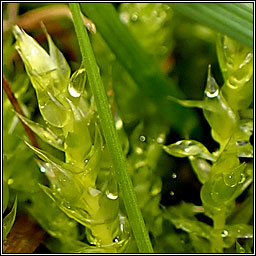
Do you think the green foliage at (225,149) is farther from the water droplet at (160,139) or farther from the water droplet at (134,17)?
the water droplet at (134,17)

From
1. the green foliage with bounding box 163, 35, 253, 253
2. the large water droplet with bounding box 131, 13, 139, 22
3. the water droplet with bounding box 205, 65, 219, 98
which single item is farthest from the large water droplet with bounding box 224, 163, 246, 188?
the large water droplet with bounding box 131, 13, 139, 22

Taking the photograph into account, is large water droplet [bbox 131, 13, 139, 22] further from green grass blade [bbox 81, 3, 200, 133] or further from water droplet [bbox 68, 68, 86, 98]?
water droplet [bbox 68, 68, 86, 98]

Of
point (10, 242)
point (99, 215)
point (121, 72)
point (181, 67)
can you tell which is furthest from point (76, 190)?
point (181, 67)

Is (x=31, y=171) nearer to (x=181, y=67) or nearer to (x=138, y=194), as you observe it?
(x=138, y=194)

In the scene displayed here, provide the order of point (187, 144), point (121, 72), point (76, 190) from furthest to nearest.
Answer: point (121, 72)
point (187, 144)
point (76, 190)

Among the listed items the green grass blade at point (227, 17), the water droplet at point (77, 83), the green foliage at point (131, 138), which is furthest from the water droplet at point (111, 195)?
the green grass blade at point (227, 17)

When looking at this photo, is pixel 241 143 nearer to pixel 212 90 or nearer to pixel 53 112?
pixel 212 90
